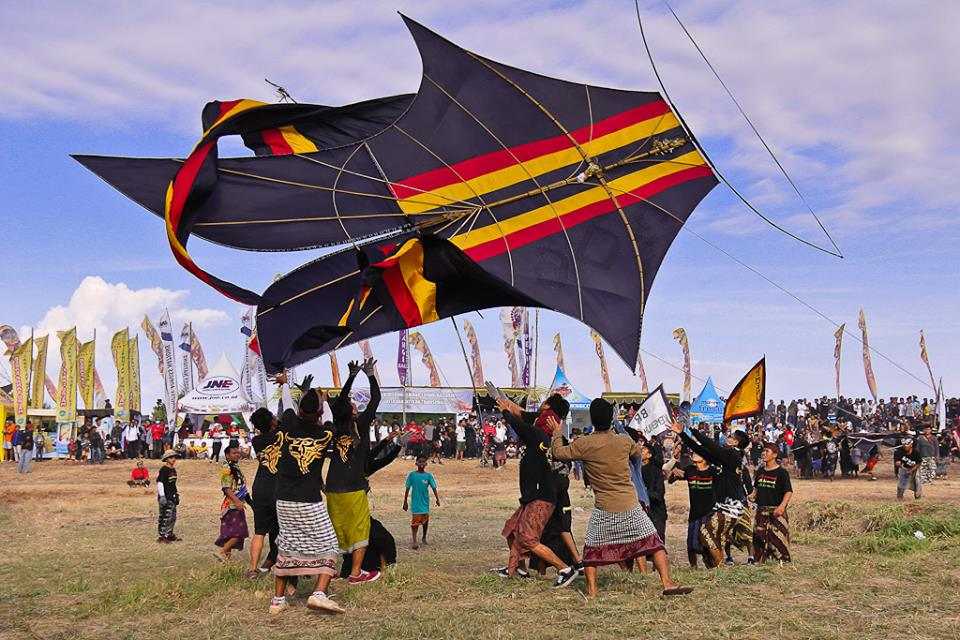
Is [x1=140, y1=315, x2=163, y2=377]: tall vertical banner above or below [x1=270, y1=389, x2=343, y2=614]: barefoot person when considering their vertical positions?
above

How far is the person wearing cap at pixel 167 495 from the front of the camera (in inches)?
510

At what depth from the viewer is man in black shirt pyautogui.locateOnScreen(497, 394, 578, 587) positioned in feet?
29.5

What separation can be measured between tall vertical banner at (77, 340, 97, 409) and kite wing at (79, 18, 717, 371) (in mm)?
33896

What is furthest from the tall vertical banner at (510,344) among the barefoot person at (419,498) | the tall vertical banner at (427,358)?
the barefoot person at (419,498)

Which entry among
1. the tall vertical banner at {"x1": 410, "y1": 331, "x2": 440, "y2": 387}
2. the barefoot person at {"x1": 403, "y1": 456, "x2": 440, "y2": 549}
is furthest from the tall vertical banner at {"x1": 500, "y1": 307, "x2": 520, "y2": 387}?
the barefoot person at {"x1": 403, "y1": 456, "x2": 440, "y2": 549}

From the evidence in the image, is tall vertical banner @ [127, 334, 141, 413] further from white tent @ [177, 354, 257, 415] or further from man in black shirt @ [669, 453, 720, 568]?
man in black shirt @ [669, 453, 720, 568]

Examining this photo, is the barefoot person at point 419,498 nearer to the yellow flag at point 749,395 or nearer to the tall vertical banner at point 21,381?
the yellow flag at point 749,395

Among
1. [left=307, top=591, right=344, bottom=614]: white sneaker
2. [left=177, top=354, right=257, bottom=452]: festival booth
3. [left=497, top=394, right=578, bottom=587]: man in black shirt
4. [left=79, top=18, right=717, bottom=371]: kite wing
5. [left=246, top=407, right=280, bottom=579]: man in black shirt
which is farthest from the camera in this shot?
[left=177, top=354, right=257, bottom=452]: festival booth

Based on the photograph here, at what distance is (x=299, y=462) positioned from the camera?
805cm

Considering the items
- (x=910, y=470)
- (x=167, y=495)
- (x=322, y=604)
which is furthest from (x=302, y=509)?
(x=910, y=470)

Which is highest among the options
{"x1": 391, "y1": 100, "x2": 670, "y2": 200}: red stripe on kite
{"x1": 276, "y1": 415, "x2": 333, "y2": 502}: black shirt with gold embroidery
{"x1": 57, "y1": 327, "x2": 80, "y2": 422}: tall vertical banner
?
{"x1": 391, "y1": 100, "x2": 670, "y2": 200}: red stripe on kite

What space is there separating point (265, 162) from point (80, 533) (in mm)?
8084

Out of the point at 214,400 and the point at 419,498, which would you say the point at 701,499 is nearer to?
the point at 419,498

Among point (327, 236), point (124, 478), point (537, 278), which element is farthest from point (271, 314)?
point (124, 478)
